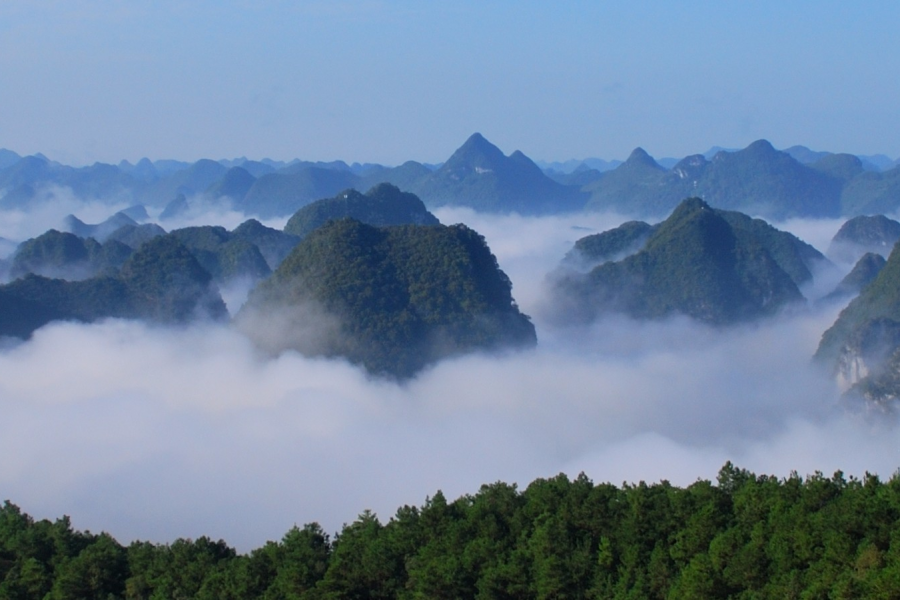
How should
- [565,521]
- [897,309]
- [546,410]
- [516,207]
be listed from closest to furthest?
1. [565,521]
2. [546,410]
3. [897,309]
4. [516,207]

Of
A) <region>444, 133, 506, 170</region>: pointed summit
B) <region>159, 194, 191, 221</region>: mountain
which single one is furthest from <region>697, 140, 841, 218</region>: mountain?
<region>159, 194, 191, 221</region>: mountain

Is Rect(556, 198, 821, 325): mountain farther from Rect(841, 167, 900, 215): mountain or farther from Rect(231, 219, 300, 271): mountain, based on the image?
Rect(841, 167, 900, 215): mountain

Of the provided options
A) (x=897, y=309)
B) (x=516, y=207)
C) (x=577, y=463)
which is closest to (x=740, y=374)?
(x=897, y=309)

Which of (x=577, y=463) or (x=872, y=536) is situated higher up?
(x=577, y=463)

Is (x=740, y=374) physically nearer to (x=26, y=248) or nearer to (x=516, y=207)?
(x=26, y=248)

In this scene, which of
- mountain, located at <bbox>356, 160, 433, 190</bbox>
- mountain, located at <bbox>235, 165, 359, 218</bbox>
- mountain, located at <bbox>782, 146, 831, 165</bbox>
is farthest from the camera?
mountain, located at <bbox>782, 146, 831, 165</bbox>

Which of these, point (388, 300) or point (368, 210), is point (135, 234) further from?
point (388, 300)

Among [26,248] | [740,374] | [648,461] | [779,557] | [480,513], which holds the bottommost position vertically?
[779,557]

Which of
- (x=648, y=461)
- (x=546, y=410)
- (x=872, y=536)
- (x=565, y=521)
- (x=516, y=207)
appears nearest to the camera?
(x=872, y=536)
